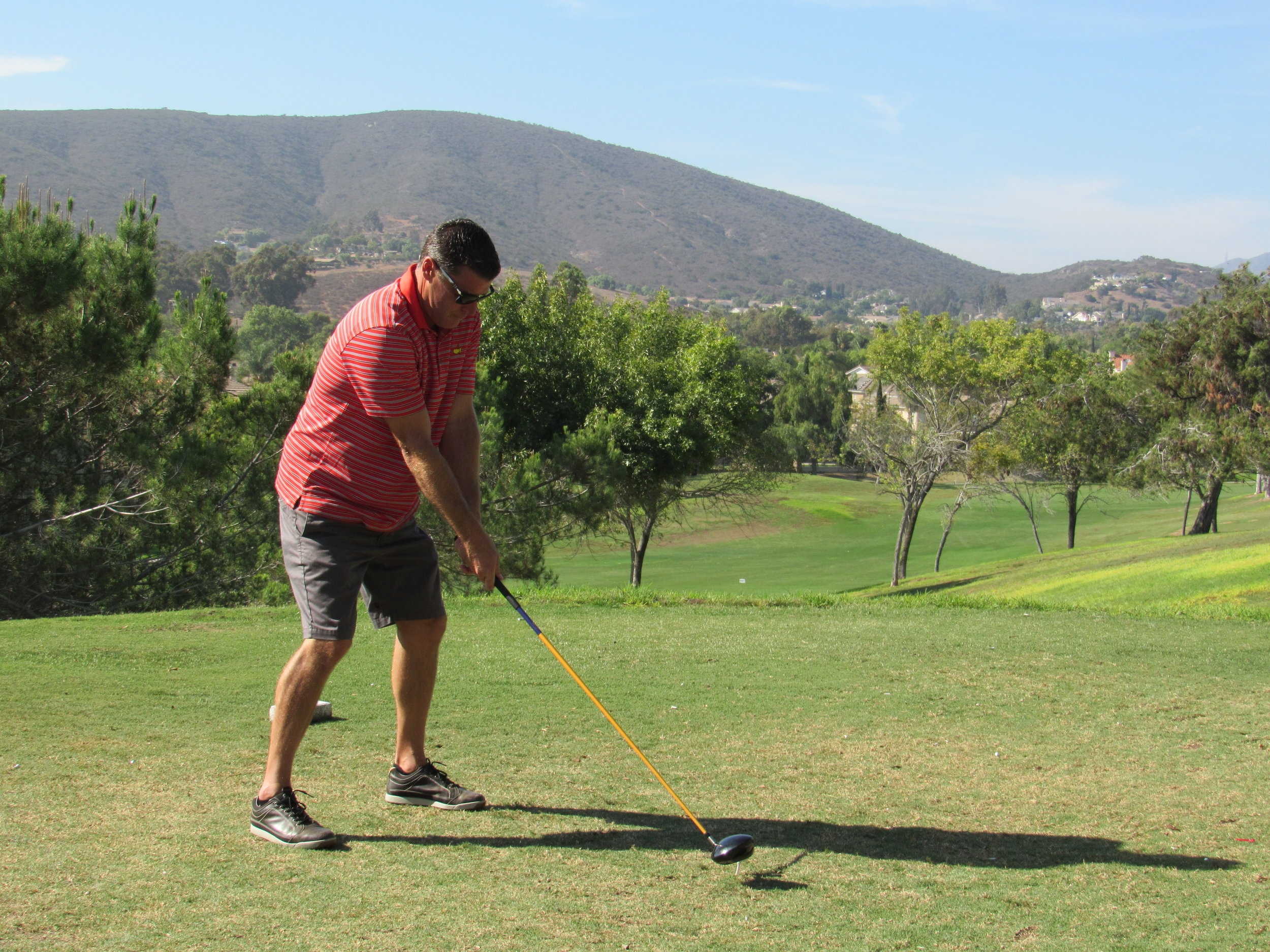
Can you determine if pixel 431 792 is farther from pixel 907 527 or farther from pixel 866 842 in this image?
pixel 907 527

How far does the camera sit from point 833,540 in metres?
49.3

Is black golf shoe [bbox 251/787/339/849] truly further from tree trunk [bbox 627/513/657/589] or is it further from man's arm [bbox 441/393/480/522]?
tree trunk [bbox 627/513/657/589]

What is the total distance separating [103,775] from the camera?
4152 mm

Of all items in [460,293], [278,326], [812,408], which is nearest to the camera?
[460,293]

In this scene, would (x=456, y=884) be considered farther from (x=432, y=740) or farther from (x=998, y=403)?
(x=998, y=403)

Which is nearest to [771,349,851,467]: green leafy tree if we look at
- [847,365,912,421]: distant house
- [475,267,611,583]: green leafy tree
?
[847,365,912,421]: distant house

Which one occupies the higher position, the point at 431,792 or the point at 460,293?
the point at 460,293

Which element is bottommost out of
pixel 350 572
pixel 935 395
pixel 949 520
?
pixel 949 520

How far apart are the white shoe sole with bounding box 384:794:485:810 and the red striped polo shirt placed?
1.00 meters

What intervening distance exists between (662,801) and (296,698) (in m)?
1.43

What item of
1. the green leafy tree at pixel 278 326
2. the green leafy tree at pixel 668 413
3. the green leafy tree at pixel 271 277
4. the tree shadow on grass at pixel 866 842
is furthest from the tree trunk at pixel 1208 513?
the green leafy tree at pixel 271 277

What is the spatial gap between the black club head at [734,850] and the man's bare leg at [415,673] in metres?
1.34

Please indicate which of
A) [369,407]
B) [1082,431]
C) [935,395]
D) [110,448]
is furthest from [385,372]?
[1082,431]

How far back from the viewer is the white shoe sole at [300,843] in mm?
3516
